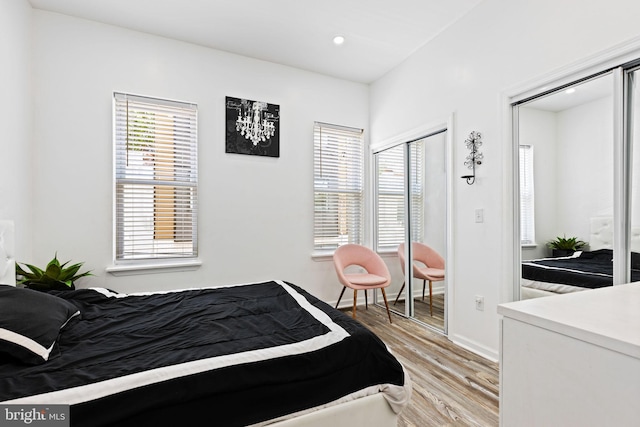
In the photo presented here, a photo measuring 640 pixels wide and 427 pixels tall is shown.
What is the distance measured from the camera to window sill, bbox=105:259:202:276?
2.97 metres

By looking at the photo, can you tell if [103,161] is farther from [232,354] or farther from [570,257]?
[570,257]

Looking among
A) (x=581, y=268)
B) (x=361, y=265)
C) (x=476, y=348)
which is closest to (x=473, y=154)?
(x=581, y=268)

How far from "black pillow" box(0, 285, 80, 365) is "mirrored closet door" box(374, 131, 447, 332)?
9.74 ft

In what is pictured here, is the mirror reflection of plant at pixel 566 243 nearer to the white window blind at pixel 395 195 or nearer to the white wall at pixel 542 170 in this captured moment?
the white wall at pixel 542 170

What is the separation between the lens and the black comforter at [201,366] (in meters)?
1.06

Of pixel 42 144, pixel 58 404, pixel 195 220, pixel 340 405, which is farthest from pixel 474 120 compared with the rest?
pixel 42 144

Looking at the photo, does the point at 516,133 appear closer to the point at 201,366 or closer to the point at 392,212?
the point at 392,212

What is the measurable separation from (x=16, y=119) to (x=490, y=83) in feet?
12.2

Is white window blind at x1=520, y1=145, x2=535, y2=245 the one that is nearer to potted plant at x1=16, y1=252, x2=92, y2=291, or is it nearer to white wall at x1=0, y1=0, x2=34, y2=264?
potted plant at x1=16, y1=252, x2=92, y2=291

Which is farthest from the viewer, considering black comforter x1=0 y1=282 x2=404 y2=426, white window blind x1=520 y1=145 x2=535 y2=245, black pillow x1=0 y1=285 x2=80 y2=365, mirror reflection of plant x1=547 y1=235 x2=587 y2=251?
white window blind x1=520 y1=145 x2=535 y2=245

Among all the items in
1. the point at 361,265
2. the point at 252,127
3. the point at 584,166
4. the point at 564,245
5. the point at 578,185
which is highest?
the point at 252,127

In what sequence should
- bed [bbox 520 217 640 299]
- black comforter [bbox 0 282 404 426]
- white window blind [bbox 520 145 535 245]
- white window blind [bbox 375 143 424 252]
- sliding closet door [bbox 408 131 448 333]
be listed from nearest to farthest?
black comforter [bbox 0 282 404 426]
bed [bbox 520 217 640 299]
white window blind [bbox 520 145 535 245]
sliding closet door [bbox 408 131 448 333]
white window blind [bbox 375 143 424 252]

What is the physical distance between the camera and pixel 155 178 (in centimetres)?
315

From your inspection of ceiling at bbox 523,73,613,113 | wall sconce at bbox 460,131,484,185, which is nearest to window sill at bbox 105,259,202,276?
wall sconce at bbox 460,131,484,185
